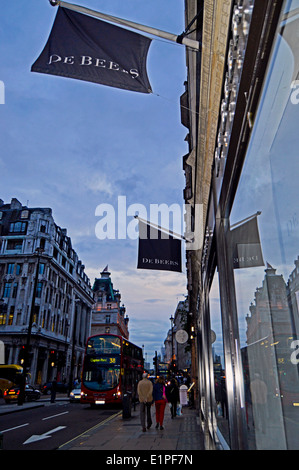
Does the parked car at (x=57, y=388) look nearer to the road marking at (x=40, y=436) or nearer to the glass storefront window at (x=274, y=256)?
the road marking at (x=40, y=436)

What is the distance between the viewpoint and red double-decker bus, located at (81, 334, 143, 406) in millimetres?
20531

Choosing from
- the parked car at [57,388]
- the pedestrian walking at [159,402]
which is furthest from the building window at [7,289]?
the pedestrian walking at [159,402]

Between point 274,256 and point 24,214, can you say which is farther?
point 24,214

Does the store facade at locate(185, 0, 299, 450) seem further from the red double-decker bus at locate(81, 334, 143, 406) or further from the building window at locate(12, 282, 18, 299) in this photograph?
the building window at locate(12, 282, 18, 299)

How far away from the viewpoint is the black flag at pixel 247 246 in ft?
10.5

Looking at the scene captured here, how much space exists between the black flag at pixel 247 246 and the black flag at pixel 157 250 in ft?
20.3

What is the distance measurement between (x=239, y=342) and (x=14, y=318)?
52.1m

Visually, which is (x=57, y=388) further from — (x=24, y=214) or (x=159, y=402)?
(x=159, y=402)

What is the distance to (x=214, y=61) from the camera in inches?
173

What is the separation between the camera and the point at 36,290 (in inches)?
2047

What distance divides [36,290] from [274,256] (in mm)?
53097

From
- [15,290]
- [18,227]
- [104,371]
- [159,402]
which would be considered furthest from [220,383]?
[18,227]
